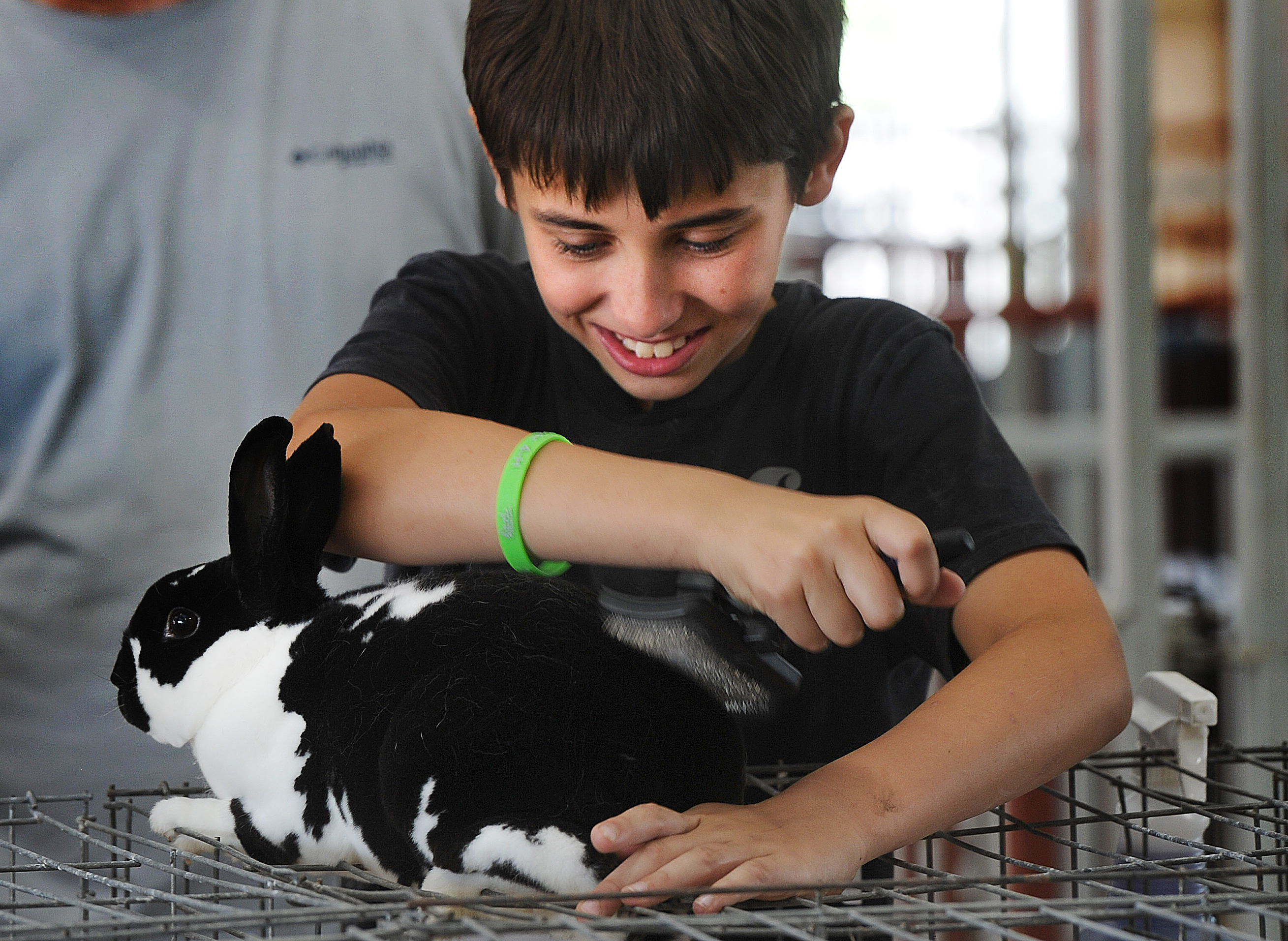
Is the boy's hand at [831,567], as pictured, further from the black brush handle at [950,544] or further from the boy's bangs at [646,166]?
the boy's bangs at [646,166]

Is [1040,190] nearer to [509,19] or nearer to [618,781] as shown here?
[509,19]

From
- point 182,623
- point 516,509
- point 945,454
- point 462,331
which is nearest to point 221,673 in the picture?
point 182,623

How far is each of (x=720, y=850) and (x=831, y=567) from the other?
102mm

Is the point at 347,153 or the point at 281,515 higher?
the point at 347,153

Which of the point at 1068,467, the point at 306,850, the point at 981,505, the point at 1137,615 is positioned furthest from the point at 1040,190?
the point at 306,850

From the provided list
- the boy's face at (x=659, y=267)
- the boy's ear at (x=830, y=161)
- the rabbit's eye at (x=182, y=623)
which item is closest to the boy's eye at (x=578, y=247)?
the boy's face at (x=659, y=267)

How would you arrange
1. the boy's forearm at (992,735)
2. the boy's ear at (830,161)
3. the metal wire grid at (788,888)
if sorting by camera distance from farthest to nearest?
the boy's ear at (830,161) → the boy's forearm at (992,735) → the metal wire grid at (788,888)

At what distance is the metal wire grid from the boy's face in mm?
200

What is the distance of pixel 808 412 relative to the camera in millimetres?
566

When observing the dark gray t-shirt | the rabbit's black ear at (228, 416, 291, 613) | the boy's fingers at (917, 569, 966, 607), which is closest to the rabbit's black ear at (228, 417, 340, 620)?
the rabbit's black ear at (228, 416, 291, 613)

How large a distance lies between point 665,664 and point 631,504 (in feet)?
0.21

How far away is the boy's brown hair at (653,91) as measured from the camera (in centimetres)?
45

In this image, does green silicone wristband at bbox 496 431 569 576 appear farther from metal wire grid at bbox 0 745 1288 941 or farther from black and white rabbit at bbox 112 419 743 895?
metal wire grid at bbox 0 745 1288 941

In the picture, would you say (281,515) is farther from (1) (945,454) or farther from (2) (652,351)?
(1) (945,454)
